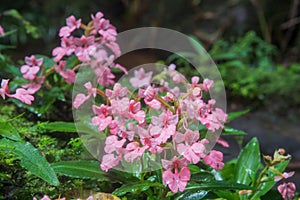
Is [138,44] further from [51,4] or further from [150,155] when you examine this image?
[150,155]

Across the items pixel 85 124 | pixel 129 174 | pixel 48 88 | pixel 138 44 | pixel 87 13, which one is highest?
pixel 87 13

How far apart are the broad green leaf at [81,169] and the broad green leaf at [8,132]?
115 mm

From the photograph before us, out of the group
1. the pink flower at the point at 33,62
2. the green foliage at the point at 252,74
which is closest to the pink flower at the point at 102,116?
the pink flower at the point at 33,62

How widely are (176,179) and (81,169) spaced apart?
28cm

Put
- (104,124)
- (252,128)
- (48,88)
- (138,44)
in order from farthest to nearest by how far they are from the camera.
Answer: (138,44)
(252,128)
(48,88)
(104,124)

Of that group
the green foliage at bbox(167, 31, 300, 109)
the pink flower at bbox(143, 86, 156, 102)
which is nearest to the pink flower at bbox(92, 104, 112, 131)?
the pink flower at bbox(143, 86, 156, 102)

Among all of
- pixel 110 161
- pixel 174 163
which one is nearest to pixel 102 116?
pixel 110 161

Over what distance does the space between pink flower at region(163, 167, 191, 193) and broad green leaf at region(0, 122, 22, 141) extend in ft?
1.27

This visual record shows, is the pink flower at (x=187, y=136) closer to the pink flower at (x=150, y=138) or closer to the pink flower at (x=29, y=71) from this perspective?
the pink flower at (x=150, y=138)

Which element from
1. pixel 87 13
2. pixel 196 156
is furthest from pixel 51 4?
pixel 196 156

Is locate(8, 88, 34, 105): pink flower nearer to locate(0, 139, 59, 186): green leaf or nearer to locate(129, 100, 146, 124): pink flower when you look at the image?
locate(0, 139, 59, 186): green leaf

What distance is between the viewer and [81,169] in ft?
3.88

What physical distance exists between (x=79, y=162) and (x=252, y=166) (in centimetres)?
58

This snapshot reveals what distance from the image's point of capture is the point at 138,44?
421 cm
